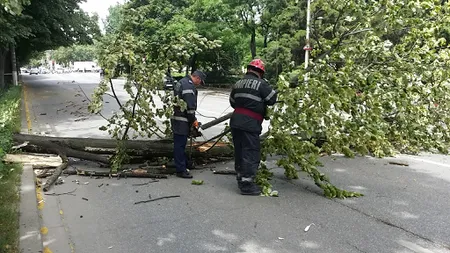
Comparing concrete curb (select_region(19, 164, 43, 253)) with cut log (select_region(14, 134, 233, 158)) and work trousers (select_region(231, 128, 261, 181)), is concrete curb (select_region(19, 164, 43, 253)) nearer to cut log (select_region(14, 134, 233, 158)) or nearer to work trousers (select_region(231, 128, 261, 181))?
cut log (select_region(14, 134, 233, 158))

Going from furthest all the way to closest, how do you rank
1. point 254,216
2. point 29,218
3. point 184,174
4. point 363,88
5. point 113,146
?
point 113,146, point 184,174, point 363,88, point 254,216, point 29,218

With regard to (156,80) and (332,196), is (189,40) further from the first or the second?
(332,196)

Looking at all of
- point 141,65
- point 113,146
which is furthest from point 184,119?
point 113,146

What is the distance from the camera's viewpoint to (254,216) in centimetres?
494

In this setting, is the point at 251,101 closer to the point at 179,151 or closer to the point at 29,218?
the point at 179,151

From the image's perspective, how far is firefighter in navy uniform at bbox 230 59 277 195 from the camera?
5.62 m

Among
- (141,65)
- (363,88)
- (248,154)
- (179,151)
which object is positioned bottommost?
(179,151)

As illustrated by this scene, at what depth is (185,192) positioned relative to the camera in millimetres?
5910

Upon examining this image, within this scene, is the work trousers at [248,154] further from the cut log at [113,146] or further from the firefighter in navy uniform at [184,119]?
the cut log at [113,146]

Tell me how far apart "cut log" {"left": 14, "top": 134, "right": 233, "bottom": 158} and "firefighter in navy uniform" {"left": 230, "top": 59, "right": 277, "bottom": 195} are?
1648 millimetres

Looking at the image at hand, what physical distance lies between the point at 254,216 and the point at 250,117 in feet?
4.68

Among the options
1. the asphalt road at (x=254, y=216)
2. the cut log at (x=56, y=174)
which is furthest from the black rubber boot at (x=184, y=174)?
the cut log at (x=56, y=174)

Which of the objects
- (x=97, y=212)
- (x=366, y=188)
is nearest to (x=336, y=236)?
(x=366, y=188)

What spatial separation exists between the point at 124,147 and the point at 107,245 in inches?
120
